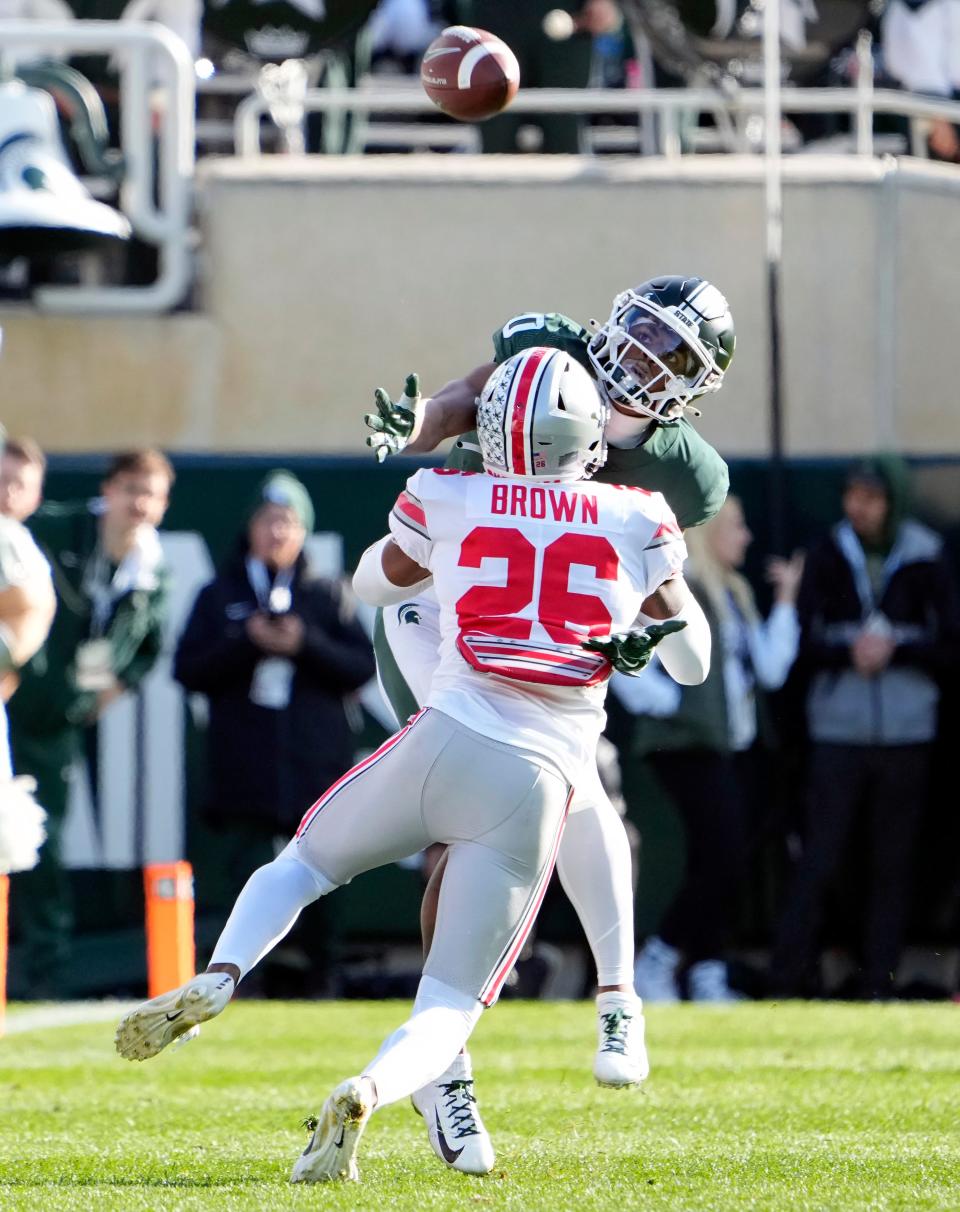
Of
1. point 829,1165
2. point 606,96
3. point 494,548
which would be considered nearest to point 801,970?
point 606,96

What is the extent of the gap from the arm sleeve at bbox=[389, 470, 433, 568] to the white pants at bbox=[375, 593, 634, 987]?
54 centimetres

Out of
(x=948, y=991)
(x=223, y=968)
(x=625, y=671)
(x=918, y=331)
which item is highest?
(x=918, y=331)

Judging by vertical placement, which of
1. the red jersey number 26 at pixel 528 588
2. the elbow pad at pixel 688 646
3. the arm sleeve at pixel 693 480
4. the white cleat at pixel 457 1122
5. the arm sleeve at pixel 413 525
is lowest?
the white cleat at pixel 457 1122

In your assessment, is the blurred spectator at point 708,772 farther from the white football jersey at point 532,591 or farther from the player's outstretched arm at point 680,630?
the white football jersey at point 532,591

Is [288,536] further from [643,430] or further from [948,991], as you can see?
[643,430]

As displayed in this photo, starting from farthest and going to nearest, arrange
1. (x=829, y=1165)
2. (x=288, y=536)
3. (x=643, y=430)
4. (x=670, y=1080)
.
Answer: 1. (x=288, y=536)
2. (x=670, y=1080)
3. (x=643, y=430)
4. (x=829, y=1165)

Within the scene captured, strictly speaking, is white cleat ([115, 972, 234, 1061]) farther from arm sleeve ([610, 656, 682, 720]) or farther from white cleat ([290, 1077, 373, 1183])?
arm sleeve ([610, 656, 682, 720])

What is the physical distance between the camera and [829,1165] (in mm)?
4676

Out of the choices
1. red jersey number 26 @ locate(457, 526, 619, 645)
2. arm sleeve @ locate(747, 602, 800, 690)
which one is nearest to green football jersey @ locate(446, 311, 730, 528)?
red jersey number 26 @ locate(457, 526, 619, 645)

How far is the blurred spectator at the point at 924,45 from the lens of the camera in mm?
10430

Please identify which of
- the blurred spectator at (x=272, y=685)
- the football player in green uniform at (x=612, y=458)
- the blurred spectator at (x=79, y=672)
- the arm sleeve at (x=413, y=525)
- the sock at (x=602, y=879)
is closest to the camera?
the arm sleeve at (x=413, y=525)

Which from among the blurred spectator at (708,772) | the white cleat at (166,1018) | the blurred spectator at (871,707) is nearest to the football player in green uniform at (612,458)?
the white cleat at (166,1018)

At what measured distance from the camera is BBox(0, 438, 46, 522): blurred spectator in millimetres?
8359

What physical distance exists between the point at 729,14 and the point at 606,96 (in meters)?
0.72
